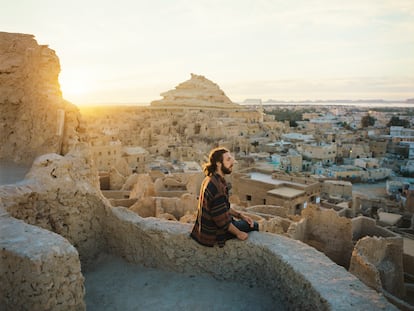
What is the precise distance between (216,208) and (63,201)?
79.1 inches

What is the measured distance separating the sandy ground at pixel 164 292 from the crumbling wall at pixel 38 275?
0.76 meters

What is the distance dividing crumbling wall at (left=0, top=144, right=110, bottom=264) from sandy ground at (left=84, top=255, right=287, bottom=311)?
1.72ft

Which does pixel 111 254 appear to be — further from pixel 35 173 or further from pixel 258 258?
pixel 258 258

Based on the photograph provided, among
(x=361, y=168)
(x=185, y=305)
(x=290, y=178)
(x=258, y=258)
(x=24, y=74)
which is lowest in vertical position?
(x=361, y=168)

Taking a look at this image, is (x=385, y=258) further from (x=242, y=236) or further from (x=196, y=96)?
(x=196, y=96)

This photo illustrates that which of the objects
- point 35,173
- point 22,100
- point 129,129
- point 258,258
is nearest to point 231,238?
point 258,258

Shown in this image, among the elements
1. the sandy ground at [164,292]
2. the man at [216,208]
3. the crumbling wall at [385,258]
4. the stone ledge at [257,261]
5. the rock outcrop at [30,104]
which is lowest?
the crumbling wall at [385,258]

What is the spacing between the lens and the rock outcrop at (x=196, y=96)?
62094 mm

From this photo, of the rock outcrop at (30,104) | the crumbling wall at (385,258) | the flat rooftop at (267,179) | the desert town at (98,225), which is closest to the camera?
the desert town at (98,225)

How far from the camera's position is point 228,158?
4.07 meters

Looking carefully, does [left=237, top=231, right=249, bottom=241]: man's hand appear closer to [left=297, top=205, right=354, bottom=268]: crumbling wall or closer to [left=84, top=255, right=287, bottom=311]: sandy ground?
[left=84, top=255, right=287, bottom=311]: sandy ground

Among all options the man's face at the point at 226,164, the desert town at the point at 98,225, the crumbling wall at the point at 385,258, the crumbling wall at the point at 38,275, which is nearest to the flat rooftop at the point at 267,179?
the desert town at the point at 98,225

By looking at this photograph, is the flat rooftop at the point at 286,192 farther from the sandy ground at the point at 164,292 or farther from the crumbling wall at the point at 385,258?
the sandy ground at the point at 164,292

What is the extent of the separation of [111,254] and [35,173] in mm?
1376
